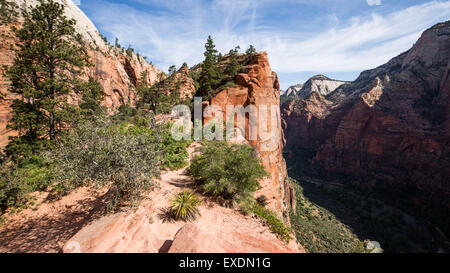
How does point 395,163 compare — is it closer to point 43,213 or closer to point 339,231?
point 339,231

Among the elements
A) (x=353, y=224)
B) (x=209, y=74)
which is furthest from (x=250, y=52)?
(x=353, y=224)

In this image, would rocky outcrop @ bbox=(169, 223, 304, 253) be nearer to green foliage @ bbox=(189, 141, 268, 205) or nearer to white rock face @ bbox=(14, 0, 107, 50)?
green foliage @ bbox=(189, 141, 268, 205)

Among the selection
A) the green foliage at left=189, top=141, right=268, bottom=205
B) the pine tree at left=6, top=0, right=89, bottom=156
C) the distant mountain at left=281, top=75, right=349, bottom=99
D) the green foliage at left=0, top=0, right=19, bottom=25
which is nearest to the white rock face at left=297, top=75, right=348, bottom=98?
the distant mountain at left=281, top=75, right=349, bottom=99

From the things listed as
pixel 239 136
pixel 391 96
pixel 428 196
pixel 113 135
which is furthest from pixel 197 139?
pixel 391 96

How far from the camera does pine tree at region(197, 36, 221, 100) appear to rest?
27.3 meters

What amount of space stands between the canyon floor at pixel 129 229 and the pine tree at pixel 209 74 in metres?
20.8

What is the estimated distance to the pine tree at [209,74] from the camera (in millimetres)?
27328

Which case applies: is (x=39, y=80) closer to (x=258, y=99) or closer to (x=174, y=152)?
(x=174, y=152)

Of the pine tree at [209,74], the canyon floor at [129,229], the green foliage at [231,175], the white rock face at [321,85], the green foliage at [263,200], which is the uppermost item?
the white rock face at [321,85]

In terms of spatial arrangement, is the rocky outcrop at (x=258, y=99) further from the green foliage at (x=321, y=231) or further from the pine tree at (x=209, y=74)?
the green foliage at (x=321, y=231)

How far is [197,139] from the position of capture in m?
20.5

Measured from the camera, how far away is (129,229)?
6090mm
